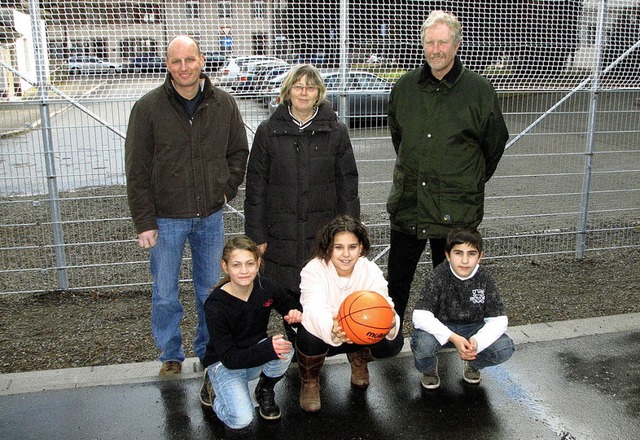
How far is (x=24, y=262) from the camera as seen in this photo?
720cm

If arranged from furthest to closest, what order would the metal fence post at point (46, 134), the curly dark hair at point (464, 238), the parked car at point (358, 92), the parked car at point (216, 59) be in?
the parked car at point (358, 92) → the parked car at point (216, 59) → the metal fence post at point (46, 134) → the curly dark hair at point (464, 238)

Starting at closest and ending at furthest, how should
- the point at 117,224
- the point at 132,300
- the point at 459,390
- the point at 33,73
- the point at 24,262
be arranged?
the point at 459,390 → the point at 33,73 → the point at 132,300 → the point at 24,262 → the point at 117,224

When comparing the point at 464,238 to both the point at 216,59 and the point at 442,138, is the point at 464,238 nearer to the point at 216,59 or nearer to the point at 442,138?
the point at 442,138

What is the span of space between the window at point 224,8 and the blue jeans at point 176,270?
2377 millimetres

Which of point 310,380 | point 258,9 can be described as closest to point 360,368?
point 310,380

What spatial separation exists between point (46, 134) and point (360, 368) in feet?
11.7

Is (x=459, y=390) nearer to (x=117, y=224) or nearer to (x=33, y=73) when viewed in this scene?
(x=33, y=73)

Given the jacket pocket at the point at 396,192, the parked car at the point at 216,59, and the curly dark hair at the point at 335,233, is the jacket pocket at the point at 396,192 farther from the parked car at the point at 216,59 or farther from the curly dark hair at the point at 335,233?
the parked car at the point at 216,59

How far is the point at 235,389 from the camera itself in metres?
3.95

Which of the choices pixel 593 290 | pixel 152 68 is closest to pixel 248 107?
pixel 152 68

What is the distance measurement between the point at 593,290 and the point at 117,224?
5.65 meters

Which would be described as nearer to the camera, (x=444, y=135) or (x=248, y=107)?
(x=444, y=135)

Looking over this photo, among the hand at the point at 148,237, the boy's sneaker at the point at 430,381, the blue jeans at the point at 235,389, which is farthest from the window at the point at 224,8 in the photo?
the boy's sneaker at the point at 430,381

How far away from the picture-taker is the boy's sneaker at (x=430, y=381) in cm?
448
